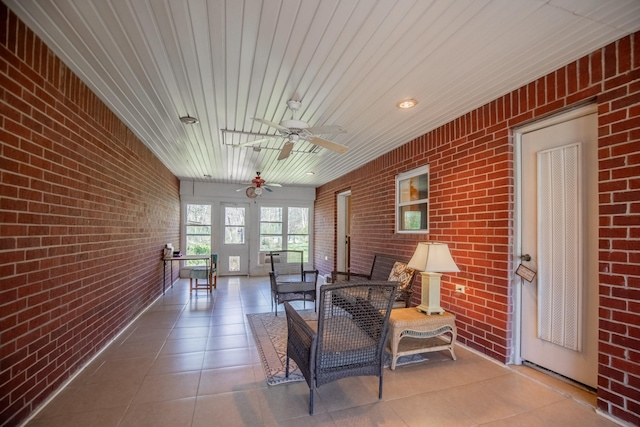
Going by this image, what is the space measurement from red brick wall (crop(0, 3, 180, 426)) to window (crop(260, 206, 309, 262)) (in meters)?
4.71

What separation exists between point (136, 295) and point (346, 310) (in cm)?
348

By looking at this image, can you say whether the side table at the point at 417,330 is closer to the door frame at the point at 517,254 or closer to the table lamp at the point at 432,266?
the table lamp at the point at 432,266

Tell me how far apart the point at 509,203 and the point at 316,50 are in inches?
84.9

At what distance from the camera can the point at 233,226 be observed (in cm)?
799

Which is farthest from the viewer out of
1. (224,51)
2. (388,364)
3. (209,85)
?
(388,364)

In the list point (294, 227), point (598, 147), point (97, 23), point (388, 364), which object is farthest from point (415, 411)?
point (294, 227)

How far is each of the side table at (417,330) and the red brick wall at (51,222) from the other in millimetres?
2688

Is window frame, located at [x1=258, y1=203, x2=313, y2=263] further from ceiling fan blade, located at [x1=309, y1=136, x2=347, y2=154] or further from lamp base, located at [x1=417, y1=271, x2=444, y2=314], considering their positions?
lamp base, located at [x1=417, y1=271, x2=444, y2=314]

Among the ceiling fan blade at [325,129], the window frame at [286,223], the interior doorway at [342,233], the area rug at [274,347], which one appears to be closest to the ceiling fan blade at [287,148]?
the ceiling fan blade at [325,129]

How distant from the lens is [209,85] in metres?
2.54

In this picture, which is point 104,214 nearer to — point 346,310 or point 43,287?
point 43,287

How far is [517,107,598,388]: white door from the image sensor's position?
87.1 inches

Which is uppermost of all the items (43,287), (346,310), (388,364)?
(43,287)

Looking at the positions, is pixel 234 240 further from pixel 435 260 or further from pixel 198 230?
pixel 435 260
